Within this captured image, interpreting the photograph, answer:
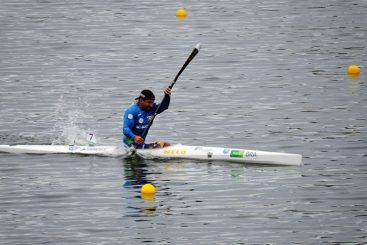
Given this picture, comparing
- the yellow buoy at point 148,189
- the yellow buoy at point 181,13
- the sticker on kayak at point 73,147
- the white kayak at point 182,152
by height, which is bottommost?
the yellow buoy at point 181,13

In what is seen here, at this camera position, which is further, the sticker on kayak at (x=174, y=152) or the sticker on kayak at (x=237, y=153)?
the sticker on kayak at (x=174, y=152)

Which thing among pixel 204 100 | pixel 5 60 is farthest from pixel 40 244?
pixel 5 60

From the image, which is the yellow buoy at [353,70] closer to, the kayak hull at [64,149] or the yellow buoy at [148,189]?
the kayak hull at [64,149]

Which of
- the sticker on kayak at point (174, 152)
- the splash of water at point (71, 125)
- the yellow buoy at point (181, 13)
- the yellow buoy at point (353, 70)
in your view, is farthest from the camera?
the yellow buoy at point (181, 13)

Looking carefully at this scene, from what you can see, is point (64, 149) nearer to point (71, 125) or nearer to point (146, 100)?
point (146, 100)

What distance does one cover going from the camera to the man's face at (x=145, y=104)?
28766mm

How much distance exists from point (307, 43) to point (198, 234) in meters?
25.4

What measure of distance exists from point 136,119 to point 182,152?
5.04ft

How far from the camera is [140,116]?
28.9 meters

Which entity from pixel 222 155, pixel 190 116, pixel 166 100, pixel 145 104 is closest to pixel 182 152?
pixel 222 155

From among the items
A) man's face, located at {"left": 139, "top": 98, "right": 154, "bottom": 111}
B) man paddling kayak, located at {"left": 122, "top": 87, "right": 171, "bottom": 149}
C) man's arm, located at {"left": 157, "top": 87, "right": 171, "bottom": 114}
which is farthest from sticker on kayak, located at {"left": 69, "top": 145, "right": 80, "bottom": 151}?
man's arm, located at {"left": 157, "top": 87, "right": 171, "bottom": 114}

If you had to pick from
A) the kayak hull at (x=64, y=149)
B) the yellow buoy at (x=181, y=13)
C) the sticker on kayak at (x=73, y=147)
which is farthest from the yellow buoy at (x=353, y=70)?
the yellow buoy at (x=181, y=13)

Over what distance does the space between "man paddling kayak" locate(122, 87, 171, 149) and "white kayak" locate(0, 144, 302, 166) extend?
0.95 feet

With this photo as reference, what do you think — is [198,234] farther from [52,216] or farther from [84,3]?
[84,3]
